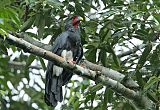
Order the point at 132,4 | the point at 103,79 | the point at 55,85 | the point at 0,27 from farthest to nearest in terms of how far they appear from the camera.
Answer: the point at 55,85
the point at 132,4
the point at 103,79
the point at 0,27

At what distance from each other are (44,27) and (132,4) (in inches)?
34.4

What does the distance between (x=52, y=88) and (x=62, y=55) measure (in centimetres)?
39

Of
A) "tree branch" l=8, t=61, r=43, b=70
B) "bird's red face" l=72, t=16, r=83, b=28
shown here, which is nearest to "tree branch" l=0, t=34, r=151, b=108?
"bird's red face" l=72, t=16, r=83, b=28

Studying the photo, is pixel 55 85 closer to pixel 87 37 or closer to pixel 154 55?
pixel 87 37

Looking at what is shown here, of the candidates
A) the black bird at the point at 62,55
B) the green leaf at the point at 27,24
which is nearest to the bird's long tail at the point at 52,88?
the black bird at the point at 62,55

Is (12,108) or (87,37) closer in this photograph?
(87,37)

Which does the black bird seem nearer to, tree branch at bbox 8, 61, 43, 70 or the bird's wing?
the bird's wing

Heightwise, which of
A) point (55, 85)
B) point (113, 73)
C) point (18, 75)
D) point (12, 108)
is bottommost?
point (12, 108)

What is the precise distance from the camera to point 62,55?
16.4 ft

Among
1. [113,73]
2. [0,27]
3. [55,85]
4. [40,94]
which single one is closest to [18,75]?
[40,94]

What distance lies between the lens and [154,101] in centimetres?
413

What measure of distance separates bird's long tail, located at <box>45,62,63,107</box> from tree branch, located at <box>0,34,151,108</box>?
83cm

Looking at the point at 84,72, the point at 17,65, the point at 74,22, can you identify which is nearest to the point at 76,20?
the point at 74,22

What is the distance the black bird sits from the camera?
15.7 ft
